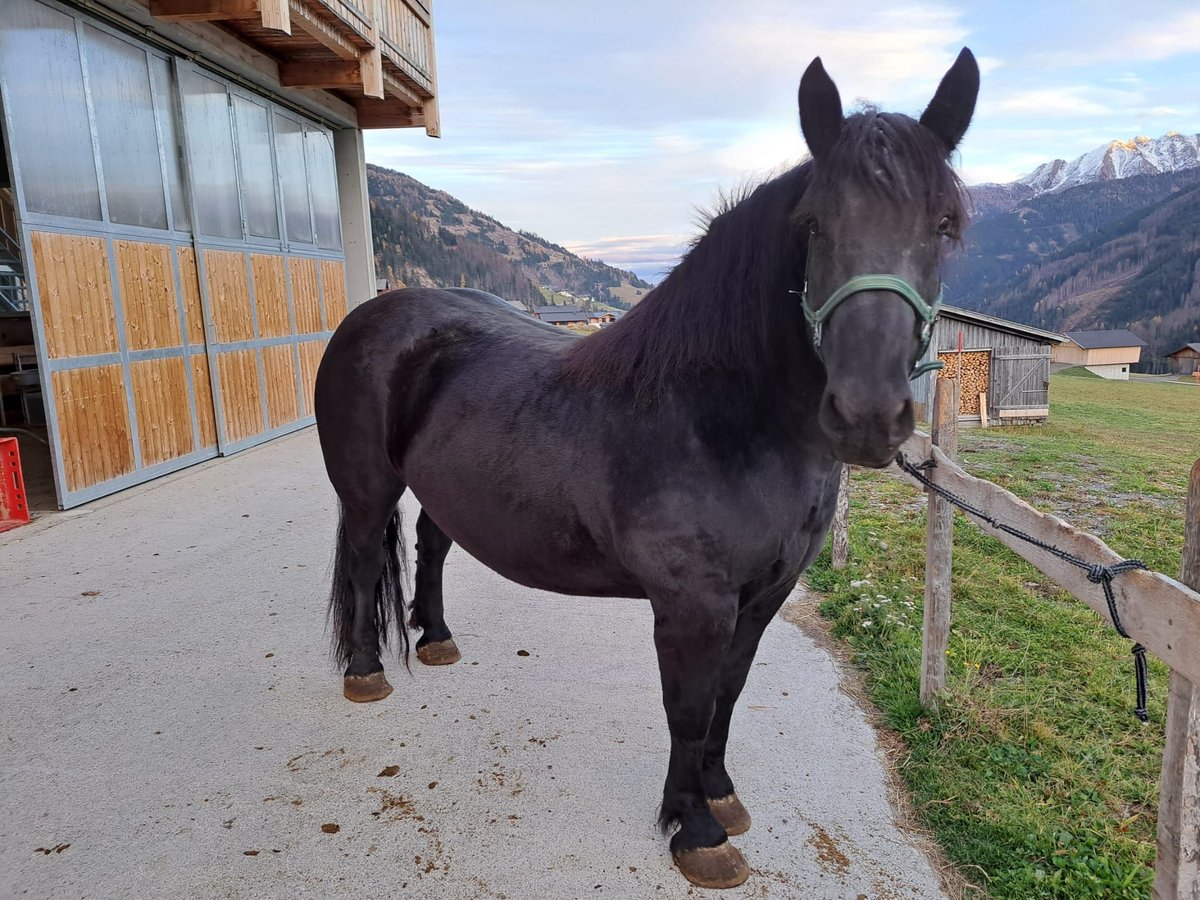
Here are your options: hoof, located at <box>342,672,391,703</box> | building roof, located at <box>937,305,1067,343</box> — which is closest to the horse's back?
hoof, located at <box>342,672,391,703</box>

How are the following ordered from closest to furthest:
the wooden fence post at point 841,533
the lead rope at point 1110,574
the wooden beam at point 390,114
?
1. the lead rope at point 1110,574
2. the wooden fence post at point 841,533
3. the wooden beam at point 390,114

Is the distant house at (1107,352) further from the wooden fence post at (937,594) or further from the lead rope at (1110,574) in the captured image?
the lead rope at (1110,574)

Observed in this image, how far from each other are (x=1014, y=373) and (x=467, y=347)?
24575 mm

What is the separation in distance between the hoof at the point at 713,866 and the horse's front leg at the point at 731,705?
132mm

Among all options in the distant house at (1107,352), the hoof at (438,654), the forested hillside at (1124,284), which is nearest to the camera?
the hoof at (438,654)

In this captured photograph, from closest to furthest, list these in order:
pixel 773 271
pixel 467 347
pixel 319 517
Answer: pixel 773 271, pixel 467 347, pixel 319 517

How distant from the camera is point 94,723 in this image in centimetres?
265

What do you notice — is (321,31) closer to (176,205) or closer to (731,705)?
(176,205)

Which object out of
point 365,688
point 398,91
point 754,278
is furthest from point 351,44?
point 754,278

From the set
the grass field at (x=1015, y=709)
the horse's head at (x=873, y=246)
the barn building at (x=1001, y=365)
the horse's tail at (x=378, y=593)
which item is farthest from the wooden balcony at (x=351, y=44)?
the barn building at (x=1001, y=365)

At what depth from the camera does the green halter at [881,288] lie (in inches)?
50.2

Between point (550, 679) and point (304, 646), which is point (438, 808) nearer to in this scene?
Result: point (550, 679)

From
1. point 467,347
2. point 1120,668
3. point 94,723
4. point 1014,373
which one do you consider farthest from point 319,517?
point 1014,373

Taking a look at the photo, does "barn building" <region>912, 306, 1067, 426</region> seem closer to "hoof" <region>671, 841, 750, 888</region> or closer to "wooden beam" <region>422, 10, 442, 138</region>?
"wooden beam" <region>422, 10, 442, 138</region>
